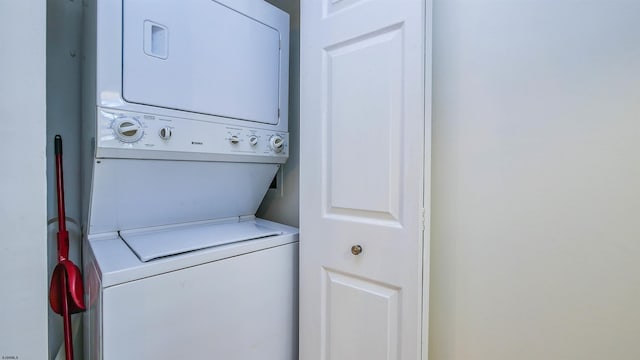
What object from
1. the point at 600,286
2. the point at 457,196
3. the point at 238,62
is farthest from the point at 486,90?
the point at 238,62

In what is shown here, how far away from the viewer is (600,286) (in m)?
0.92

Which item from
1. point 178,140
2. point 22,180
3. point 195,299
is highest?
point 178,140

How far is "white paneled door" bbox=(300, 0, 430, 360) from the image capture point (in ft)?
3.60

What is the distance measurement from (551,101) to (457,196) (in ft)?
1.42

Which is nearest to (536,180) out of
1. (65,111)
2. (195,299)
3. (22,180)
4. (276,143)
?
(276,143)

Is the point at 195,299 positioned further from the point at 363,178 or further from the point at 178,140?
the point at 363,178

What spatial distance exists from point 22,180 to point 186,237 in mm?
607

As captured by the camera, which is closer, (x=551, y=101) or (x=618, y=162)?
(x=618, y=162)

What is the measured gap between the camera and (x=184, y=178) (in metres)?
1.38

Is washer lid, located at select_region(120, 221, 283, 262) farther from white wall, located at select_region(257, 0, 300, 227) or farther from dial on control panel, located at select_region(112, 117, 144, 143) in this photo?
dial on control panel, located at select_region(112, 117, 144, 143)

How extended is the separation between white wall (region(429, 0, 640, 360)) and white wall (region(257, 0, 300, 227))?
838 millimetres

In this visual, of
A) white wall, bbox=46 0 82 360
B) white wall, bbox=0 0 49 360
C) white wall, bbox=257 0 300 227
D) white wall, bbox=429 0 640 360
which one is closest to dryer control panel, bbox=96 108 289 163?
white wall, bbox=257 0 300 227

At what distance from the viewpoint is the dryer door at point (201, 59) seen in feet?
3.75

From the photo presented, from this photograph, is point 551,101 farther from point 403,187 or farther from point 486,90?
point 403,187
